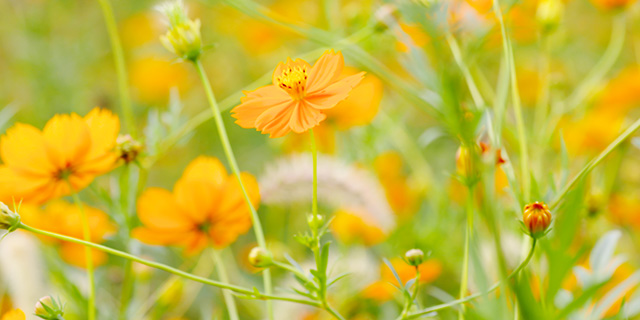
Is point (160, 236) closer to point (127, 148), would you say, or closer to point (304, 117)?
point (127, 148)

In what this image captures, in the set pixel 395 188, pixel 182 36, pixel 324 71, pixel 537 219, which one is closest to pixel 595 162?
pixel 537 219

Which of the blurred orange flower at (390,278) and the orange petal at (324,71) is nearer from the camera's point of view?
the orange petal at (324,71)

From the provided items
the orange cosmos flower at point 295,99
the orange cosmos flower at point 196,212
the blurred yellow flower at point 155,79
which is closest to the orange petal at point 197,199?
the orange cosmos flower at point 196,212

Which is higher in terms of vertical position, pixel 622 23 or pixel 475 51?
pixel 622 23

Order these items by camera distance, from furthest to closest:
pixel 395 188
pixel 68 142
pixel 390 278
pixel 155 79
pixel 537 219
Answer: pixel 155 79 < pixel 395 188 < pixel 390 278 < pixel 68 142 < pixel 537 219

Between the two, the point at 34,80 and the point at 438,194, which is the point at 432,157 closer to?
the point at 438,194

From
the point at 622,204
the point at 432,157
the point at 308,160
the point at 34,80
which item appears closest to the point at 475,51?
the point at 308,160

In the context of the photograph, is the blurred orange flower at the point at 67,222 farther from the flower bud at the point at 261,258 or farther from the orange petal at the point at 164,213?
the flower bud at the point at 261,258
